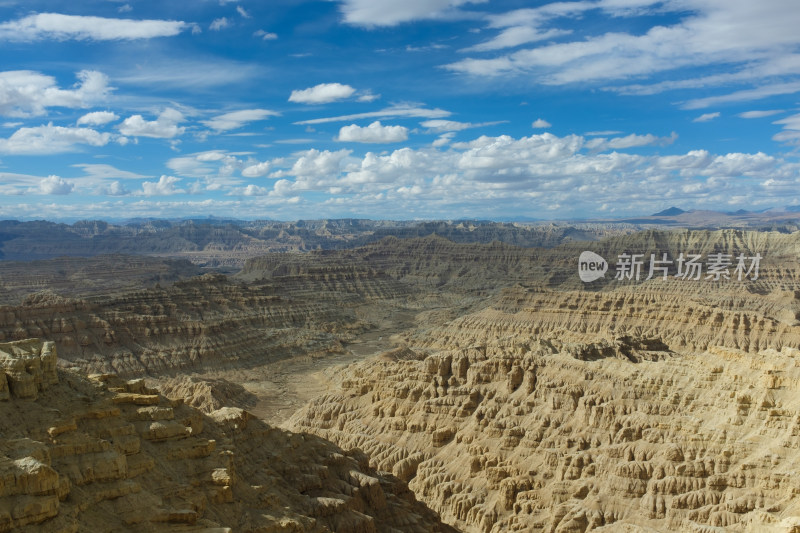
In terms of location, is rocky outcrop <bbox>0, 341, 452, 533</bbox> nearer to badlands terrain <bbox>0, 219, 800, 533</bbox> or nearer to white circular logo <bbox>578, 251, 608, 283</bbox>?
badlands terrain <bbox>0, 219, 800, 533</bbox>

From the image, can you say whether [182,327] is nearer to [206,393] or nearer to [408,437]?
[206,393]

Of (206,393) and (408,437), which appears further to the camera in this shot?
(206,393)

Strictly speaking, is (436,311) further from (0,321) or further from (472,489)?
(472,489)

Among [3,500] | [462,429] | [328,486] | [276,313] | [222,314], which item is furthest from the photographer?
[276,313]

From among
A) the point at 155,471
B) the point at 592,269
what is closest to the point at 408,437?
the point at 155,471

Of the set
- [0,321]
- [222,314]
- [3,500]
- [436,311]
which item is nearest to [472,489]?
[3,500]

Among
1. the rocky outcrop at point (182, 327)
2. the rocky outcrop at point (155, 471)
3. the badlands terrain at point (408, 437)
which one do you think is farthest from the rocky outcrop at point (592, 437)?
the rocky outcrop at point (182, 327)

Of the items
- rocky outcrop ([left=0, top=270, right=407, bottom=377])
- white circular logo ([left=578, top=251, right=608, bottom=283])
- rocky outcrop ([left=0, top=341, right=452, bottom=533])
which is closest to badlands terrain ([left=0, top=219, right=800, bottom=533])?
rocky outcrop ([left=0, top=341, right=452, bottom=533])

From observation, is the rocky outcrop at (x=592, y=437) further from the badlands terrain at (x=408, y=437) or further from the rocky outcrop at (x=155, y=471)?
the rocky outcrop at (x=155, y=471)
